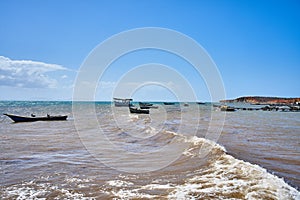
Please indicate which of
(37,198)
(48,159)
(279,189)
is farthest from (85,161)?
(279,189)

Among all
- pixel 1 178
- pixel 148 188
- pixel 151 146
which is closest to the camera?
pixel 148 188

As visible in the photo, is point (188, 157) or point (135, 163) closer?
point (135, 163)

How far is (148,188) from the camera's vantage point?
7.62 meters

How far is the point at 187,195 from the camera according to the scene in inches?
275

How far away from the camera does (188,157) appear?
1210 cm

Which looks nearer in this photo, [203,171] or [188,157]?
[203,171]

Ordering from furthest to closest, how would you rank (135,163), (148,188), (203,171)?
(135,163) → (203,171) → (148,188)

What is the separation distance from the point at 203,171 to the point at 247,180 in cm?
186

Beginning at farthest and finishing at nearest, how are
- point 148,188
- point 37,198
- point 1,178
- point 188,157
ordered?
point 188,157
point 1,178
point 148,188
point 37,198

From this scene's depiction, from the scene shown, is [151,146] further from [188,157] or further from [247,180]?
[247,180]

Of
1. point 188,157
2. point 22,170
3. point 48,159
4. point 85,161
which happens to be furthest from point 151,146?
point 22,170

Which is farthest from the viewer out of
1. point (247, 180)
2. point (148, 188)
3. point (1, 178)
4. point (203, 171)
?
point (203, 171)

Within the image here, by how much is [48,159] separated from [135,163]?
4299mm

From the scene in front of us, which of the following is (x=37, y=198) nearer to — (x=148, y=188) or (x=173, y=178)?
(x=148, y=188)
